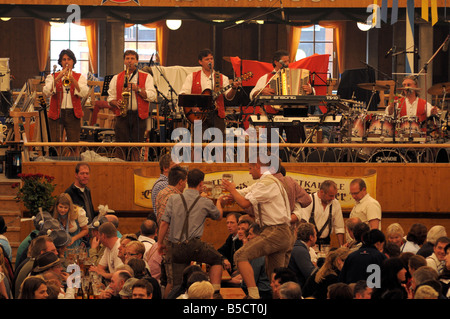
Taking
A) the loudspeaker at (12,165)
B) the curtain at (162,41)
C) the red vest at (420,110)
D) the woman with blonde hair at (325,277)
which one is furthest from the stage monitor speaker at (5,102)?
the woman with blonde hair at (325,277)

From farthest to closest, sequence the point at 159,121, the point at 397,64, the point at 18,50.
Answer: the point at 18,50
the point at 397,64
the point at 159,121

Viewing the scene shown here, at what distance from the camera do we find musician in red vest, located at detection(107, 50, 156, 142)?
1261 centimetres

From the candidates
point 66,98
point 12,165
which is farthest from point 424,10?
point 12,165

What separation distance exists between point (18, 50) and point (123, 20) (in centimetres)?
969

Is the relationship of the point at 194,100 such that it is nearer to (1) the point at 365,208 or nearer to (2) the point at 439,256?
(1) the point at 365,208

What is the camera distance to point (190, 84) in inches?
494

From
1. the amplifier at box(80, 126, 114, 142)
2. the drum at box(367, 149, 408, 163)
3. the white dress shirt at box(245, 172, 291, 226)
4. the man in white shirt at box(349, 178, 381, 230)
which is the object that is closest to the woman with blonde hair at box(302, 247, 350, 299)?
the white dress shirt at box(245, 172, 291, 226)

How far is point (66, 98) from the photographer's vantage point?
13.0 metres

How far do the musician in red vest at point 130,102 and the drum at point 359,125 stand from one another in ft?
10.3

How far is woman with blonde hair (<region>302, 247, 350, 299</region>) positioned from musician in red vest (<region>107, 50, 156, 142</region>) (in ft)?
18.7

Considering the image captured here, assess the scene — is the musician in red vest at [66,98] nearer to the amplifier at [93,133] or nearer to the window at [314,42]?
the amplifier at [93,133]

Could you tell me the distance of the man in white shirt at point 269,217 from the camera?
808cm
